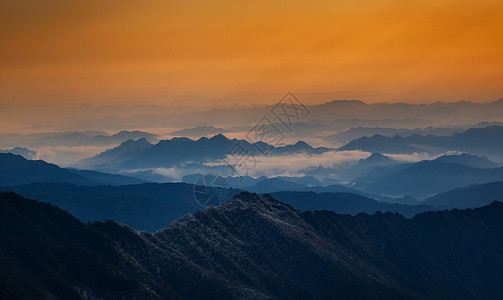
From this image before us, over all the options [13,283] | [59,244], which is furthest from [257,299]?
[13,283]

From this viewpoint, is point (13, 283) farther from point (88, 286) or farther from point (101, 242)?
point (101, 242)

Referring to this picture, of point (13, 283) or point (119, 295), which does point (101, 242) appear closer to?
point (119, 295)

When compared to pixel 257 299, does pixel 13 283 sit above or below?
above

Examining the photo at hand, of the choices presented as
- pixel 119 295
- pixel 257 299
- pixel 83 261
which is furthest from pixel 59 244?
pixel 257 299

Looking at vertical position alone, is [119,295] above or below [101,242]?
below

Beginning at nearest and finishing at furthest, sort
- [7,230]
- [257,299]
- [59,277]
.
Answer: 1. [59,277]
2. [7,230]
3. [257,299]

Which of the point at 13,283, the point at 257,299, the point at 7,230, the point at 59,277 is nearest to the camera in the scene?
the point at 13,283

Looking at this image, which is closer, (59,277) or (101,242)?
(59,277)

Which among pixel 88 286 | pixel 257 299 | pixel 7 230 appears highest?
pixel 7 230

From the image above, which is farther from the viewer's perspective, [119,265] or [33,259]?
[119,265]
